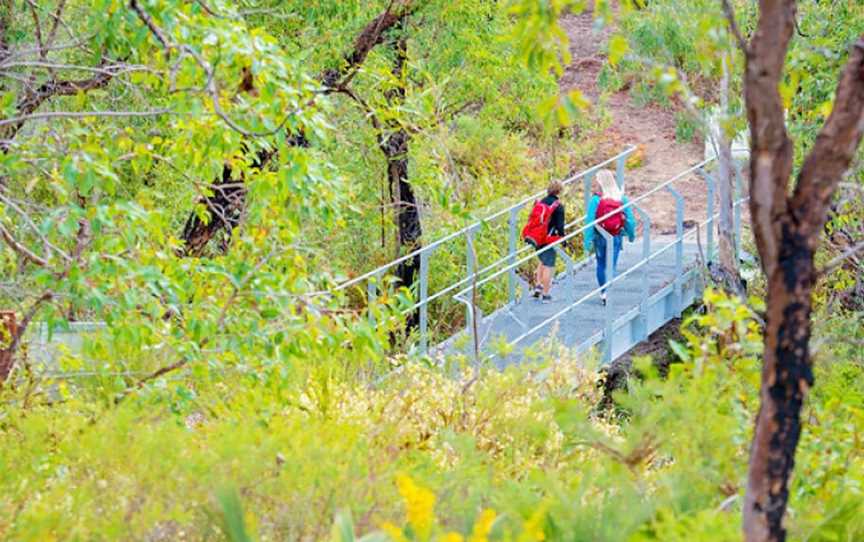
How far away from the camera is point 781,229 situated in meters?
3.74

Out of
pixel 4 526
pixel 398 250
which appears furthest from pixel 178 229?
pixel 4 526

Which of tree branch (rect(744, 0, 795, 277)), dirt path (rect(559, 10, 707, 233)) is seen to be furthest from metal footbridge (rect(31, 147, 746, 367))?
dirt path (rect(559, 10, 707, 233))

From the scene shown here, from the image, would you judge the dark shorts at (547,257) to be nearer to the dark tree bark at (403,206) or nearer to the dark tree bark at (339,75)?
the dark tree bark at (403,206)

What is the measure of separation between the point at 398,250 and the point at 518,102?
228 cm

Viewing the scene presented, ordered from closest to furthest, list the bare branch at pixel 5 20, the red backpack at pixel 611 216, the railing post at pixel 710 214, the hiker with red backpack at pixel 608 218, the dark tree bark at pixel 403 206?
the bare branch at pixel 5 20, the hiker with red backpack at pixel 608 218, the red backpack at pixel 611 216, the dark tree bark at pixel 403 206, the railing post at pixel 710 214

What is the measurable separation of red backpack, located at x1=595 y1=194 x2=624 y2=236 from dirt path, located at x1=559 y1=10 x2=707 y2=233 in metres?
9.18

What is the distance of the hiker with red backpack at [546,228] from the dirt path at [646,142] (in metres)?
9.65

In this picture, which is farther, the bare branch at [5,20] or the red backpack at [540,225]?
the red backpack at [540,225]

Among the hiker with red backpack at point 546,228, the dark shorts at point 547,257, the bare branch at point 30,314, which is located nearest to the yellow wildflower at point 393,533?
the bare branch at point 30,314

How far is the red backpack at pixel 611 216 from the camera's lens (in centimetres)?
1428

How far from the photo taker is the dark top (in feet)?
45.5

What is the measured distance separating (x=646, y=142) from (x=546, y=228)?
14525mm

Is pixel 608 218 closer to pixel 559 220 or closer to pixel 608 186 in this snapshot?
pixel 608 186

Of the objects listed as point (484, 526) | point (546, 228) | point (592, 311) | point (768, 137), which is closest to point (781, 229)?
point (768, 137)
